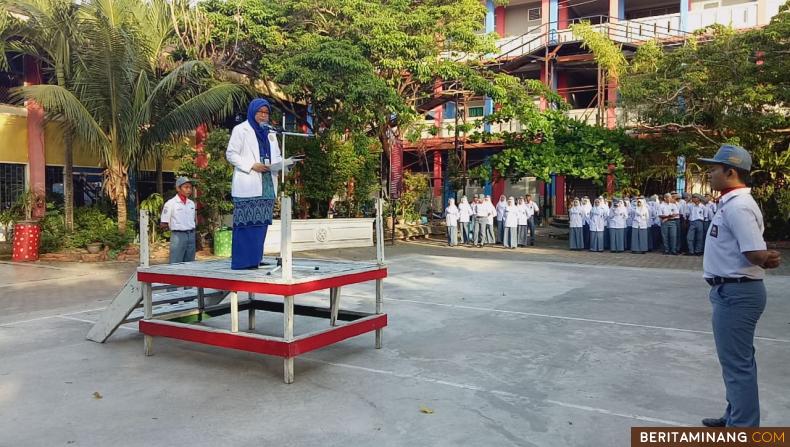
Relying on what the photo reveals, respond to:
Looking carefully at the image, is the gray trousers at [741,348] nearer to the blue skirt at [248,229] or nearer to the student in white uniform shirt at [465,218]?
the blue skirt at [248,229]

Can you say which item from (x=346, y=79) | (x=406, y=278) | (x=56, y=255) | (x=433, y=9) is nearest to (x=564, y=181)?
(x=433, y=9)

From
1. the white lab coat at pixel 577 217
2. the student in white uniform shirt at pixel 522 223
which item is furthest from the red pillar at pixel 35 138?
the white lab coat at pixel 577 217

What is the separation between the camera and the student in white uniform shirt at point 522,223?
791 inches

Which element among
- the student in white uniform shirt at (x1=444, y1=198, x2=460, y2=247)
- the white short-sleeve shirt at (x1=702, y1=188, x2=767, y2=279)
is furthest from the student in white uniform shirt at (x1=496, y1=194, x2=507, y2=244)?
the white short-sleeve shirt at (x1=702, y1=188, x2=767, y2=279)

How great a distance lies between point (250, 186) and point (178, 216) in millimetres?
3375

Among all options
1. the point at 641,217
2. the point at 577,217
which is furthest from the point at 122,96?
the point at 641,217

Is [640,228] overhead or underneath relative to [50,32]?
underneath

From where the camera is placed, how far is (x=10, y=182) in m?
16.0

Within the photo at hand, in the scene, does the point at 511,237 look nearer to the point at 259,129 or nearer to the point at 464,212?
the point at 464,212

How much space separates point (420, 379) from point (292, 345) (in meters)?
1.10

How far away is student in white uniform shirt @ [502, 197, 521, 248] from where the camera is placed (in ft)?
64.3

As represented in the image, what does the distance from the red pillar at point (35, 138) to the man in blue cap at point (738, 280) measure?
15.5 metres

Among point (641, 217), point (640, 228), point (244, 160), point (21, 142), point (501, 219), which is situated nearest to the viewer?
point (244, 160)

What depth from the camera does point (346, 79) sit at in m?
15.9
